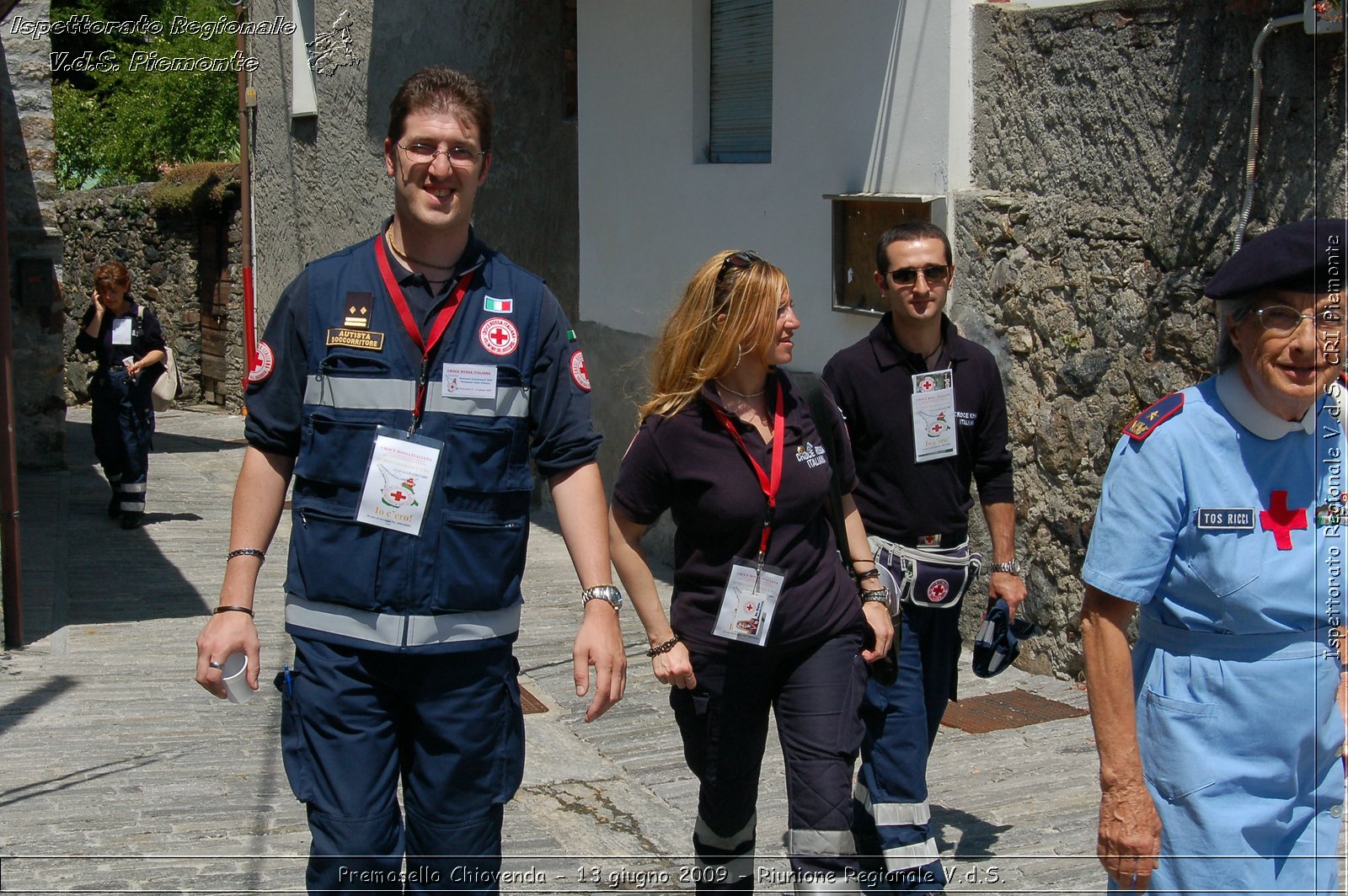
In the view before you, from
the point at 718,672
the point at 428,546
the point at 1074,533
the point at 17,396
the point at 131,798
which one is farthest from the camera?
the point at 17,396

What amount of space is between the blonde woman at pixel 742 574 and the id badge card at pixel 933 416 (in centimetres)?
59

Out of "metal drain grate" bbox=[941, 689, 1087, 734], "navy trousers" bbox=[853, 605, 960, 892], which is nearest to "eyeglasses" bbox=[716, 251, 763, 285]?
"navy trousers" bbox=[853, 605, 960, 892]

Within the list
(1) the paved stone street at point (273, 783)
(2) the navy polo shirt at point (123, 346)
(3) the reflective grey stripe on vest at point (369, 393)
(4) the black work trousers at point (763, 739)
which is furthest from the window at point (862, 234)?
(2) the navy polo shirt at point (123, 346)

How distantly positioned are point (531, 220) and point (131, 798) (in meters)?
7.30

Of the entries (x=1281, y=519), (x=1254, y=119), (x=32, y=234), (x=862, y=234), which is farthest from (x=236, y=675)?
(x=32, y=234)

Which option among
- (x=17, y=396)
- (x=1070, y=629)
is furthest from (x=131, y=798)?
(x=17, y=396)

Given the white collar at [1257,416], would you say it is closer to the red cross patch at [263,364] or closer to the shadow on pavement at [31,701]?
the red cross patch at [263,364]

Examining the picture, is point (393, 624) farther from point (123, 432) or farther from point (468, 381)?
point (123, 432)

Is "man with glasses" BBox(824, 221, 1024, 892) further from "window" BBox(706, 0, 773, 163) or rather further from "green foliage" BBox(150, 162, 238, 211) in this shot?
"green foliage" BBox(150, 162, 238, 211)

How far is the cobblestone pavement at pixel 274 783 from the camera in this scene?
14.5ft

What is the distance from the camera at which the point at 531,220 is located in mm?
11578

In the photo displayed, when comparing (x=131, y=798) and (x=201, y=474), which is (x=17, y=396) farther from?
(x=131, y=798)

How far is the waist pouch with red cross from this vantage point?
13.7 ft

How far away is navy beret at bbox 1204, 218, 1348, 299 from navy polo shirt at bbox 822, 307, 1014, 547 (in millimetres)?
1691
